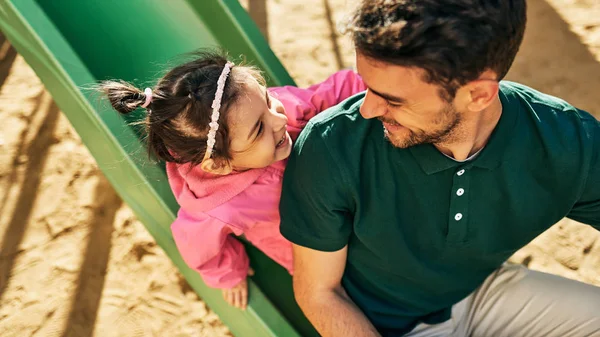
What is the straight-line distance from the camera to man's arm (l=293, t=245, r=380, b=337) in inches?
71.8

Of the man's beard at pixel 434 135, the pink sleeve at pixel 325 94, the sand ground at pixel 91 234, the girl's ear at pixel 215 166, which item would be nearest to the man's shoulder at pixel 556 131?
the man's beard at pixel 434 135

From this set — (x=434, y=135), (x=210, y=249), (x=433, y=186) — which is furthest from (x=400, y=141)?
(x=210, y=249)

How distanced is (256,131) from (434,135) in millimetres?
550

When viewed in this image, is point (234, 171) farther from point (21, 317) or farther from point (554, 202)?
point (21, 317)

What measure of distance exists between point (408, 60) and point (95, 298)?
1987mm

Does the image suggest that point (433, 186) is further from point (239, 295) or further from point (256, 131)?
point (239, 295)

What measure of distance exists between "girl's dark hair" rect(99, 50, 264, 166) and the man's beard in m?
0.51

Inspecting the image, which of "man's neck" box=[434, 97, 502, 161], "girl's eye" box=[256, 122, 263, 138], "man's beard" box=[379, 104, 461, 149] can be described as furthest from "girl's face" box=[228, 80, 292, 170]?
"man's neck" box=[434, 97, 502, 161]

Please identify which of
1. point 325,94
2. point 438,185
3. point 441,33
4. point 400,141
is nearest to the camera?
point 441,33

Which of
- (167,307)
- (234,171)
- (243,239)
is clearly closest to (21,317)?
(167,307)

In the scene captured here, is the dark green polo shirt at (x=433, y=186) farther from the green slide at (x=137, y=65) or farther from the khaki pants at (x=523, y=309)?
the green slide at (x=137, y=65)

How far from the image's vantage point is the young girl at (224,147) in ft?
6.06

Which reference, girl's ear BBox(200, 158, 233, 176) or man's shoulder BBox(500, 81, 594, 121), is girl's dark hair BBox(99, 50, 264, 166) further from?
man's shoulder BBox(500, 81, 594, 121)

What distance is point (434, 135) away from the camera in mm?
1605
